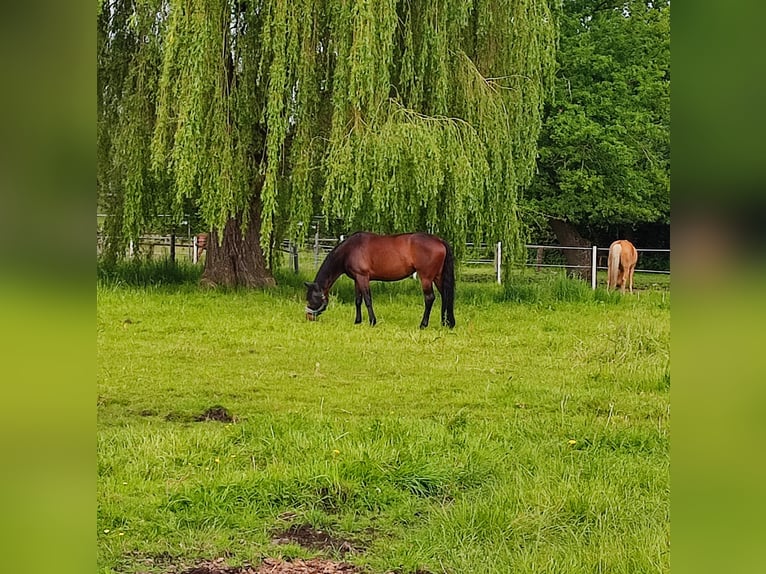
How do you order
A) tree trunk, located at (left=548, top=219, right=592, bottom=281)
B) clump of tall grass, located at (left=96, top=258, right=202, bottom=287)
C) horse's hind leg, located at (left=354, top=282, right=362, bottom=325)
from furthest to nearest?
tree trunk, located at (left=548, top=219, right=592, bottom=281) → clump of tall grass, located at (left=96, top=258, right=202, bottom=287) → horse's hind leg, located at (left=354, top=282, right=362, bottom=325)

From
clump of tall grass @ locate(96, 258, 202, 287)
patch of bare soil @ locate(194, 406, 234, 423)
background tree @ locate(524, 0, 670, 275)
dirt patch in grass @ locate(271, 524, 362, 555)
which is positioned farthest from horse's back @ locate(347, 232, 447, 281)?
background tree @ locate(524, 0, 670, 275)

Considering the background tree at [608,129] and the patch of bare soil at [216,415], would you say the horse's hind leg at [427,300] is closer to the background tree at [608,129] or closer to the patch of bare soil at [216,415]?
the patch of bare soil at [216,415]

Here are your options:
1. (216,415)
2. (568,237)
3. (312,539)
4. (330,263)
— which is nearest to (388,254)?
(330,263)

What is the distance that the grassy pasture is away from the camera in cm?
260

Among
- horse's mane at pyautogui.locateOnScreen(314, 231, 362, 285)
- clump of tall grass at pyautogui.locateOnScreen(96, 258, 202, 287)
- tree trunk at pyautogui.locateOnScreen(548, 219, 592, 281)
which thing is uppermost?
tree trunk at pyautogui.locateOnScreen(548, 219, 592, 281)

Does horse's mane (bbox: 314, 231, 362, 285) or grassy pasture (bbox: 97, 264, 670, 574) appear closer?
grassy pasture (bbox: 97, 264, 670, 574)

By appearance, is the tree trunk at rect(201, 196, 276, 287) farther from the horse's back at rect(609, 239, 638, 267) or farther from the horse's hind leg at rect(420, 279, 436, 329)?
the horse's back at rect(609, 239, 638, 267)

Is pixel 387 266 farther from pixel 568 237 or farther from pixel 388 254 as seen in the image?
pixel 568 237

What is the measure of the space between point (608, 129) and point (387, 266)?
920 cm

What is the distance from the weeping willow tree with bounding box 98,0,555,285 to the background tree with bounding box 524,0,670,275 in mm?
6109

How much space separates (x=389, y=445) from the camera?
3.65 meters

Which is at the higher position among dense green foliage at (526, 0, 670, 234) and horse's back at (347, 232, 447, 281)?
dense green foliage at (526, 0, 670, 234)

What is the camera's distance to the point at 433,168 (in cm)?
825
